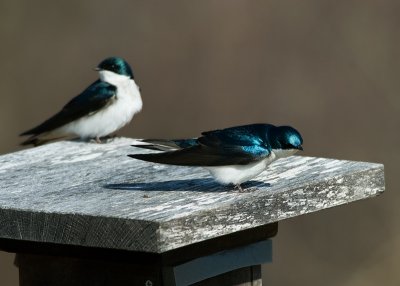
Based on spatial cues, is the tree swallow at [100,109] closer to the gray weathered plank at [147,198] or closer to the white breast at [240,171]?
the gray weathered plank at [147,198]

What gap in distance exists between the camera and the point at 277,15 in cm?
572

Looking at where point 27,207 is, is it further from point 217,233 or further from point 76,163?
point 76,163

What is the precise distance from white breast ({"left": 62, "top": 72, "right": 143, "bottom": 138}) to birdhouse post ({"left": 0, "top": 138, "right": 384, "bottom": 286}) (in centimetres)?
116

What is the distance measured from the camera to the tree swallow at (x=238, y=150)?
273 centimetres

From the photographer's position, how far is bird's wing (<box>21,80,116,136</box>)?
4.46m

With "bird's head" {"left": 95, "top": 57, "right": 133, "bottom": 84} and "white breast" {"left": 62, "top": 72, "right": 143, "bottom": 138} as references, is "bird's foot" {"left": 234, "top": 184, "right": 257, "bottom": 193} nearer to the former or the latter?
"white breast" {"left": 62, "top": 72, "right": 143, "bottom": 138}

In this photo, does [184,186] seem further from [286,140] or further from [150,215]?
[150,215]

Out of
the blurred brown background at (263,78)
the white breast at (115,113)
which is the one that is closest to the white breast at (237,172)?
the white breast at (115,113)

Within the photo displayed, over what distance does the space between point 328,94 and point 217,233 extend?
9.91ft

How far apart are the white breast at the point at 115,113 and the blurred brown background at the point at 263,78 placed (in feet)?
2.38

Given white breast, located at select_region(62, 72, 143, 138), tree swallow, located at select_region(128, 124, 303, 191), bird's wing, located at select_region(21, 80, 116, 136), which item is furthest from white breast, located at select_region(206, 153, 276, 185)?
bird's wing, located at select_region(21, 80, 116, 136)

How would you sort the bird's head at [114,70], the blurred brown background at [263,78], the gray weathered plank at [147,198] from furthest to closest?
the blurred brown background at [263,78], the bird's head at [114,70], the gray weathered plank at [147,198]

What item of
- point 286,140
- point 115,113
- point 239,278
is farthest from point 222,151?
point 115,113

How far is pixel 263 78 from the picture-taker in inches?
214
